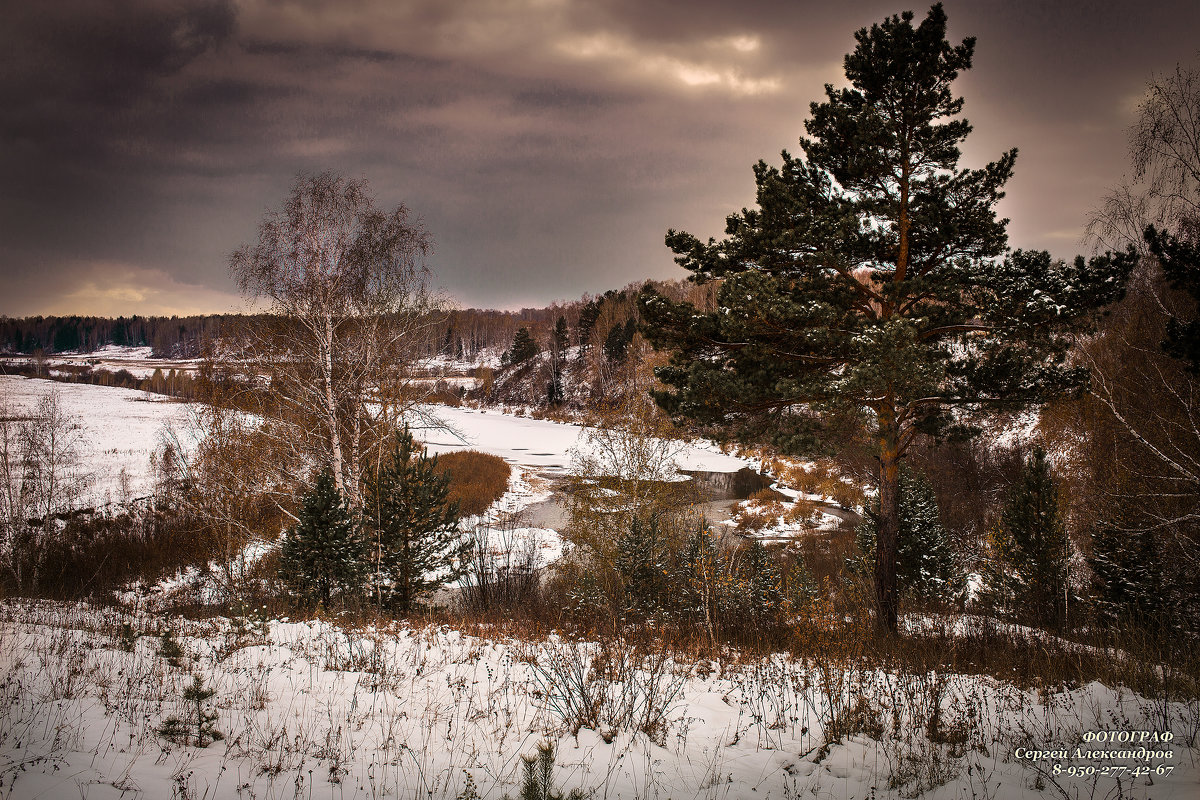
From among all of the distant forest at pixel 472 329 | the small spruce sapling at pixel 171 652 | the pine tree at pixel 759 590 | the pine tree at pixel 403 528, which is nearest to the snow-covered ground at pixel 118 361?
the distant forest at pixel 472 329

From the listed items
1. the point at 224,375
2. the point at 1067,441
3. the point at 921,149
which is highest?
the point at 921,149

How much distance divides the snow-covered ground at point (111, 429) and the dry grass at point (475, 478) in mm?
13029

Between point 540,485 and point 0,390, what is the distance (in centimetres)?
2416

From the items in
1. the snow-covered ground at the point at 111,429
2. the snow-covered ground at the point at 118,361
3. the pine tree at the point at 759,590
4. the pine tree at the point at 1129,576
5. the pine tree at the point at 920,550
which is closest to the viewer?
the pine tree at the point at 759,590

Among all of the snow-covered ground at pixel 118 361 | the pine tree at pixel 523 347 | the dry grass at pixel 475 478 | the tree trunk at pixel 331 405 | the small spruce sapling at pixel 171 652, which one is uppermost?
the pine tree at pixel 523 347

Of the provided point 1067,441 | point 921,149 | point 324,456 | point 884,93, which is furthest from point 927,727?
point 1067,441

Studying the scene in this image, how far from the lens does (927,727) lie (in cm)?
455

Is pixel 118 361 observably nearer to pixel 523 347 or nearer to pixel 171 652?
pixel 523 347

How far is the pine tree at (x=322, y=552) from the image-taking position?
11.6 m

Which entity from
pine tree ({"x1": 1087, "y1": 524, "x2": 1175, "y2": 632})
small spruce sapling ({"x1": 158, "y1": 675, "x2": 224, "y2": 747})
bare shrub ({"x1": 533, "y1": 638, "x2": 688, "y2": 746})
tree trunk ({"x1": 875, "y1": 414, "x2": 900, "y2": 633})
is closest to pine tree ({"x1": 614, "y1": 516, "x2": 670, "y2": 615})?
tree trunk ({"x1": 875, "y1": 414, "x2": 900, "y2": 633})

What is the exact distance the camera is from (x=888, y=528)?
30.9 feet

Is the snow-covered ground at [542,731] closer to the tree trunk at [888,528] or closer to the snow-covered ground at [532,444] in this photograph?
the tree trunk at [888,528]

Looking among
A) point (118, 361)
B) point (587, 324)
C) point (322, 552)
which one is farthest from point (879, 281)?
point (118, 361)

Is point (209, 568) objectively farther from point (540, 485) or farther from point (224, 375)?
point (540, 485)
